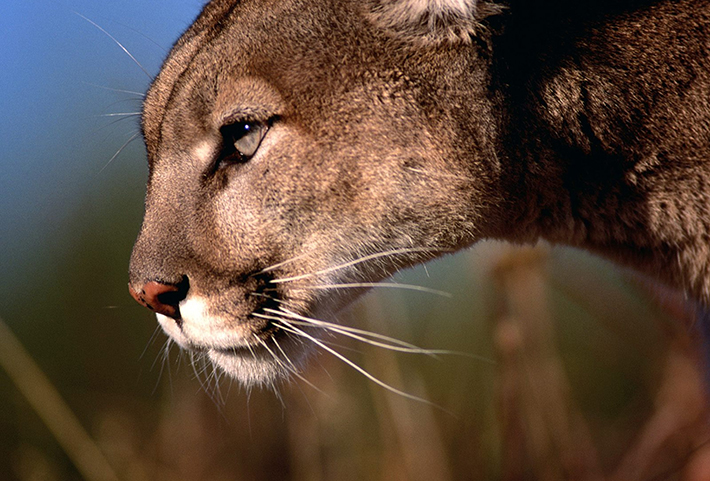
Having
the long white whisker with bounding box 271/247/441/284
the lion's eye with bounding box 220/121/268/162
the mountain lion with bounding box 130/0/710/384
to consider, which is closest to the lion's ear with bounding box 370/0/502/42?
the mountain lion with bounding box 130/0/710/384

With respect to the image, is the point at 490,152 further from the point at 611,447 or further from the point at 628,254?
the point at 611,447

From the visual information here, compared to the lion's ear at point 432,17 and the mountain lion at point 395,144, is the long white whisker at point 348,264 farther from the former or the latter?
the lion's ear at point 432,17

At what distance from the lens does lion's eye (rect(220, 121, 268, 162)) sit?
6.32ft

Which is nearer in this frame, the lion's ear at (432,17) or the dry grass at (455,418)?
the lion's ear at (432,17)

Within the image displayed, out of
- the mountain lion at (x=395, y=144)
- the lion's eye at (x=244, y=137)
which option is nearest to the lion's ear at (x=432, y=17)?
the mountain lion at (x=395, y=144)

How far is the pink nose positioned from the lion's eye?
38 centimetres

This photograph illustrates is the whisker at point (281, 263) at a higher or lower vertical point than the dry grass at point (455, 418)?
higher

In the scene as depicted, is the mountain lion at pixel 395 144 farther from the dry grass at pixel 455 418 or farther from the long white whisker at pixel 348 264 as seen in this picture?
the dry grass at pixel 455 418

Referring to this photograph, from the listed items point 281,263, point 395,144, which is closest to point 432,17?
point 395,144

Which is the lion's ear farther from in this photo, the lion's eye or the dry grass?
the dry grass

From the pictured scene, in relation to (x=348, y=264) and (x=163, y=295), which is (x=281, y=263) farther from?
(x=163, y=295)

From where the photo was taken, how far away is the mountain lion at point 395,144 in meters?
1.88

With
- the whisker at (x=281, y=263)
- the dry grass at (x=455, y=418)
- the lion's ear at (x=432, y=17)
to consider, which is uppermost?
the lion's ear at (x=432, y=17)

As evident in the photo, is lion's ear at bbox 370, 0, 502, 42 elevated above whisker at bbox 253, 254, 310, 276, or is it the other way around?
lion's ear at bbox 370, 0, 502, 42
